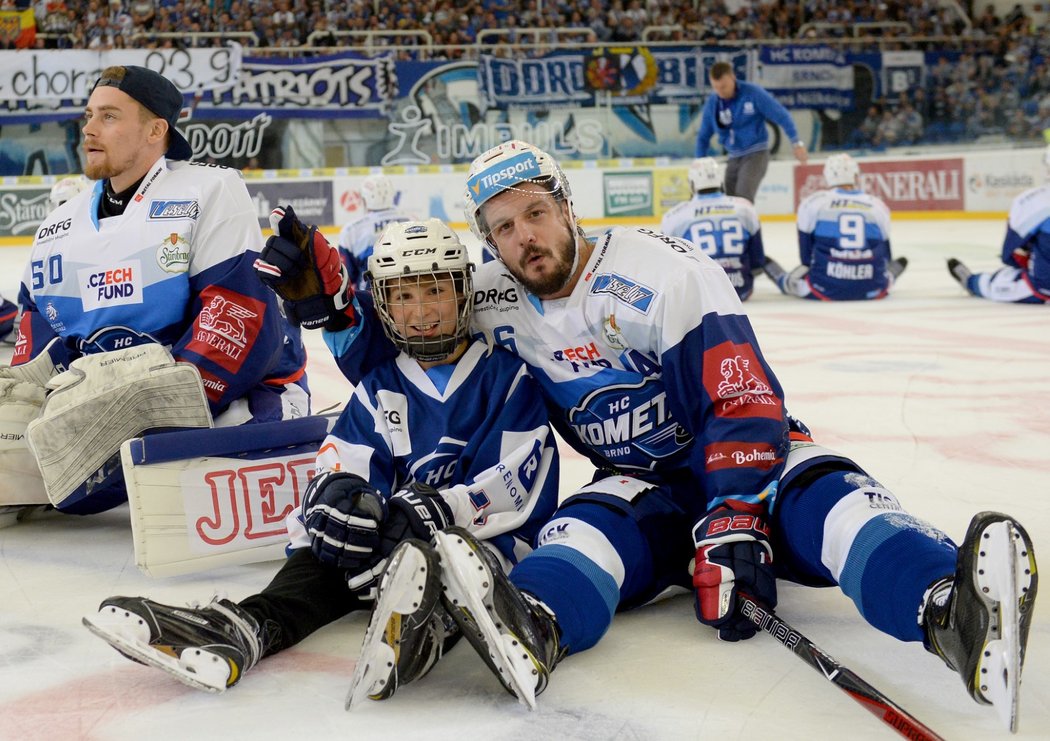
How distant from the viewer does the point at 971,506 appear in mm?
2889

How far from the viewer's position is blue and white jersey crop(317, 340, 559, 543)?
2.20 m

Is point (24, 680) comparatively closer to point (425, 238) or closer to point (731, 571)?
point (425, 238)

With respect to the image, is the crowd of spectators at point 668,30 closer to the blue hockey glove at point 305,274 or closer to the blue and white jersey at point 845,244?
the blue and white jersey at point 845,244

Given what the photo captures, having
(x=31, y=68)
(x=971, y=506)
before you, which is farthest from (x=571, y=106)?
(x=971, y=506)

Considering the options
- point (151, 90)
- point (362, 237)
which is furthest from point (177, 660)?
point (362, 237)

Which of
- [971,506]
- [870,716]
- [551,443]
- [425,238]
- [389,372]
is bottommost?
[971,506]

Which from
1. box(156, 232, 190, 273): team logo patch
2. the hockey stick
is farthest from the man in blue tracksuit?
the hockey stick

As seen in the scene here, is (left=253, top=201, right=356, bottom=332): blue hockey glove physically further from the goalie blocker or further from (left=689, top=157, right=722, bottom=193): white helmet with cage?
(left=689, top=157, right=722, bottom=193): white helmet with cage

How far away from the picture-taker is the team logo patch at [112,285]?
2781 millimetres

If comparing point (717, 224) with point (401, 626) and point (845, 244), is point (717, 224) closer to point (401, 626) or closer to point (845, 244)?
point (845, 244)

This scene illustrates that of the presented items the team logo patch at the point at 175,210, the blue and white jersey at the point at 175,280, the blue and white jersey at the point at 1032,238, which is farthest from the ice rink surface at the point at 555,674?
the blue and white jersey at the point at 1032,238

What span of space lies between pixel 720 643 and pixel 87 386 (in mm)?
1440

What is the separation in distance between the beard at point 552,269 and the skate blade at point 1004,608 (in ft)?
3.11

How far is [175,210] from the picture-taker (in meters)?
2.79
